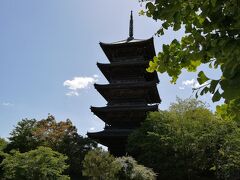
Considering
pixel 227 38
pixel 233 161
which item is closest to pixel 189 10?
pixel 227 38

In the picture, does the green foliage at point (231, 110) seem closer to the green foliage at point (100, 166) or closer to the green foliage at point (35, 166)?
the green foliage at point (100, 166)

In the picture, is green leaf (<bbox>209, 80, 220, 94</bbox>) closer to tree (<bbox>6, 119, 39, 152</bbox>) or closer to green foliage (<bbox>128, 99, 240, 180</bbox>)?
green foliage (<bbox>128, 99, 240, 180</bbox>)

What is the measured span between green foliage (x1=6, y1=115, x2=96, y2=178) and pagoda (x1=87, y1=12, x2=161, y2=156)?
245cm

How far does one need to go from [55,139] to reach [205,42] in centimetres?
3441

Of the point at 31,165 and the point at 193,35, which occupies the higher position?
the point at 31,165

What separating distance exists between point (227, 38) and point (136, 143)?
25897 millimetres

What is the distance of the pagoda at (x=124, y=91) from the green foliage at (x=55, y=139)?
2451 millimetres

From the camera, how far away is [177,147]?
26.5 meters

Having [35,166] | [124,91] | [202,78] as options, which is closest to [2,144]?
[124,91]

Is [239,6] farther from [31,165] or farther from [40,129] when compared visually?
[40,129]

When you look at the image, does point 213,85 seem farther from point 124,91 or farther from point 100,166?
point 124,91

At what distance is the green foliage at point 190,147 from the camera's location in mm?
25562

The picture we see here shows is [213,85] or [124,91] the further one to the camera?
[124,91]

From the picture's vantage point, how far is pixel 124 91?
3525 centimetres
